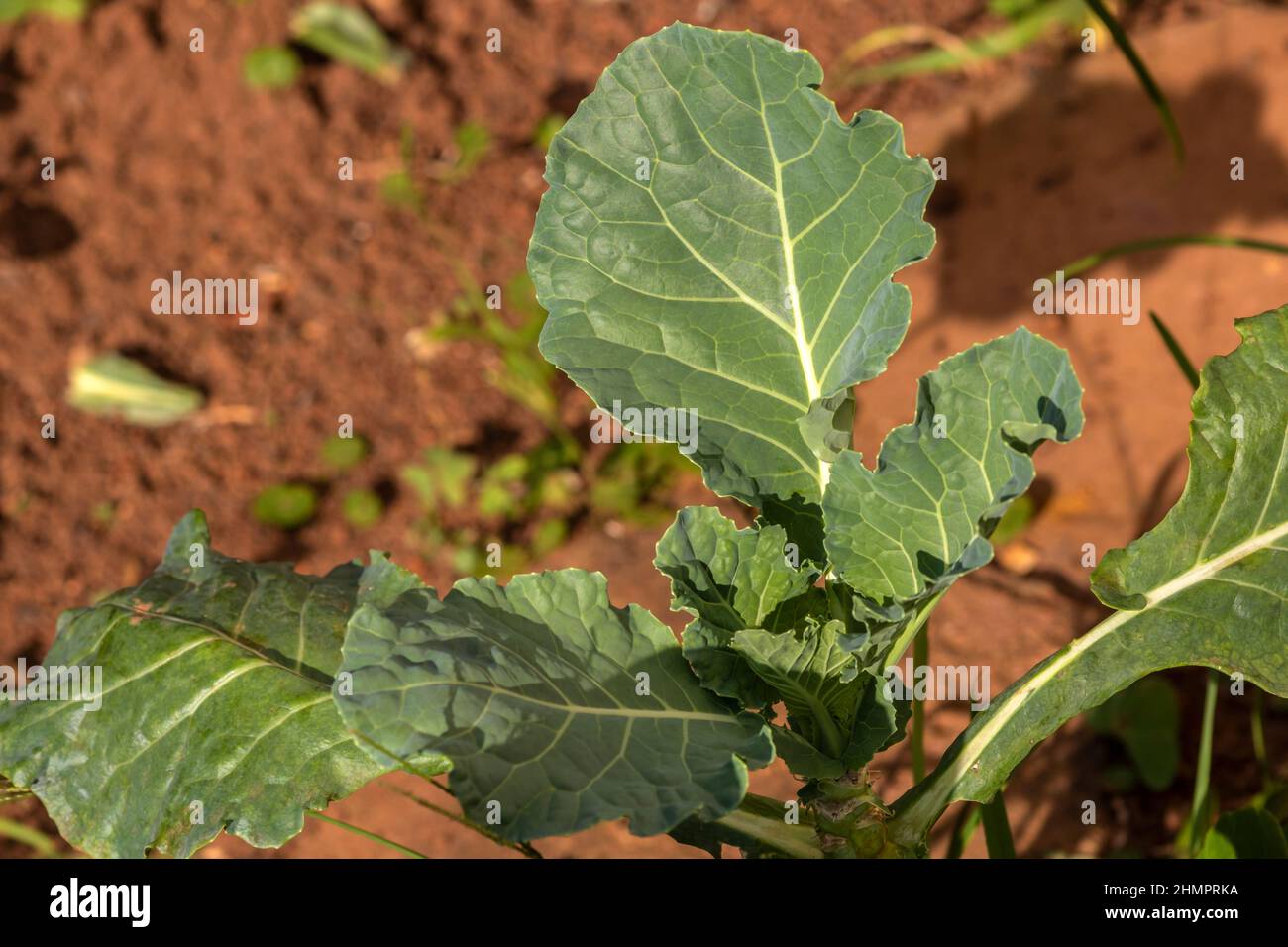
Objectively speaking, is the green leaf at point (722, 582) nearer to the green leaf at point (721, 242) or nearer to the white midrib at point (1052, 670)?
the green leaf at point (721, 242)

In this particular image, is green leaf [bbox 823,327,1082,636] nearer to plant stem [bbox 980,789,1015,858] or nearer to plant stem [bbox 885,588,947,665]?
plant stem [bbox 885,588,947,665]

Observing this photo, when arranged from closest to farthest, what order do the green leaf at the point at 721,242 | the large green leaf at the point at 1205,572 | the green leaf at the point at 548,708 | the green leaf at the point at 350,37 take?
Result: the green leaf at the point at 548,708 → the large green leaf at the point at 1205,572 → the green leaf at the point at 721,242 → the green leaf at the point at 350,37

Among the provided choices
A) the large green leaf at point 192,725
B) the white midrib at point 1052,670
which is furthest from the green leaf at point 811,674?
the large green leaf at point 192,725

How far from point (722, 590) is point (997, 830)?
0.61 meters

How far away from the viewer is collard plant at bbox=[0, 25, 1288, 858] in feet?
4.52

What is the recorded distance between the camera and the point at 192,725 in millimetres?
1576

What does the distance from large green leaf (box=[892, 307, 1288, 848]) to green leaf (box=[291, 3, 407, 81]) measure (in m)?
3.48

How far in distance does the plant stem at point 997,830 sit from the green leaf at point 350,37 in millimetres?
3516

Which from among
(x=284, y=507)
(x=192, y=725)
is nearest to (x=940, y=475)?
(x=192, y=725)

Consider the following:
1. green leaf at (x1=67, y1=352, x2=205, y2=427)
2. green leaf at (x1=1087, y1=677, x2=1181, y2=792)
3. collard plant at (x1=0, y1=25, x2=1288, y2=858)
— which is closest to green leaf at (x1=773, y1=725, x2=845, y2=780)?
collard plant at (x1=0, y1=25, x2=1288, y2=858)

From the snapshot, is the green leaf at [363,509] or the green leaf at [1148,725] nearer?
the green leaf at [1148,725]

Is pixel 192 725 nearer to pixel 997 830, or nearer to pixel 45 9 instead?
pixel 997 830

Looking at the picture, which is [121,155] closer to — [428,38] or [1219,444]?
[428,38]

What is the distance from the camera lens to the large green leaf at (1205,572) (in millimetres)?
1489
